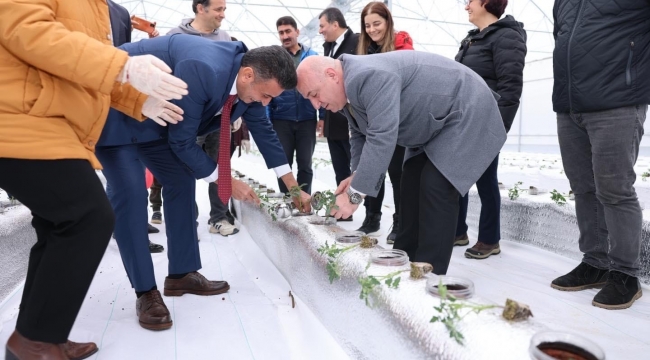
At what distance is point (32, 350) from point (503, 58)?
A: 234cm

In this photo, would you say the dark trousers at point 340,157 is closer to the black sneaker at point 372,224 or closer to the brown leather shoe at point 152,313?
the black sneaker at point 372,224

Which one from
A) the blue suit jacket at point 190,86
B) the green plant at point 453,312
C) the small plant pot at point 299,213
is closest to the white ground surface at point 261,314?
the small plant pot at point 299,213

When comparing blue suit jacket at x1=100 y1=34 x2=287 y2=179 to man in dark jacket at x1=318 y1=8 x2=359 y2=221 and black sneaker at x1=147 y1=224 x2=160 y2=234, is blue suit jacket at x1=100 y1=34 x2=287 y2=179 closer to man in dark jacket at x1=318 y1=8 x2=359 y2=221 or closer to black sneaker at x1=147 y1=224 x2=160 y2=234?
man in dark jacket at x1=318 y1=8 x2=359 y2=221

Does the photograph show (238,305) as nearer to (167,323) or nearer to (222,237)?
(167,323)

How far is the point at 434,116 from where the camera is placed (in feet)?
5.68

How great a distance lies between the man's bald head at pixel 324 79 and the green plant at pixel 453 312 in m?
0.88

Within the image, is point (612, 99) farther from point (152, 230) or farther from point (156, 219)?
point (156, 219)

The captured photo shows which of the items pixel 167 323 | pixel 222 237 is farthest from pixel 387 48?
pixel 167 323

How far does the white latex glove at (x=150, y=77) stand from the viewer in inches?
47.4

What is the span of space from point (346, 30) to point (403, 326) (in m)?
2.68

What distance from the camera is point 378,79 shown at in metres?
1.60

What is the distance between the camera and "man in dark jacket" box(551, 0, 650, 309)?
1813 millimetres

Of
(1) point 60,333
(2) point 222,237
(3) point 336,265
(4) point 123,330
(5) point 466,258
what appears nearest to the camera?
(1) point 60,333

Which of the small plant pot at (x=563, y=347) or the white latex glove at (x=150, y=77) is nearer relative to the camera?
the small plant pot at (x=563, y=347)
